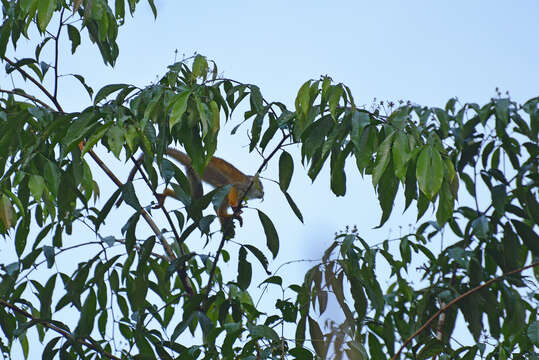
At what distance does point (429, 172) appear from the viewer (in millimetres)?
1850

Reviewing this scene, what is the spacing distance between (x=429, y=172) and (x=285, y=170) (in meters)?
0.55

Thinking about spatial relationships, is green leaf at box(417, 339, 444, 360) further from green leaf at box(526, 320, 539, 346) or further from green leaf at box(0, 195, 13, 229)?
green leaf at box(0, 195, 13, 229)

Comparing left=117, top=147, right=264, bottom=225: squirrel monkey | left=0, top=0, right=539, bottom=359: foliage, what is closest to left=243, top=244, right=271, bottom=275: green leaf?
left=0, top=0, right=539, bottom=359: foliage

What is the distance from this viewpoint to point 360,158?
198 centimetres

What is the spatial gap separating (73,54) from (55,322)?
46.4 inches

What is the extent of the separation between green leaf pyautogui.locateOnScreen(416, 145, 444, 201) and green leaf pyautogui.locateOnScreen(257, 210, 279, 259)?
583 mm

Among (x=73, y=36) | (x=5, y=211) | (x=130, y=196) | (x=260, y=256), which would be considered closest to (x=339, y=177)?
(x=260, y=256)

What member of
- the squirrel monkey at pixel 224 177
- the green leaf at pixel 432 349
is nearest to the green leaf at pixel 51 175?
the green leaf at pixel 432 349

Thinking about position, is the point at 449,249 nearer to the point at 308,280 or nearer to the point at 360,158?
the point at 308,280

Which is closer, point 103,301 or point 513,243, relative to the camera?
point 103,301

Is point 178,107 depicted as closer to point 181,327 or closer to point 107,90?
point 107,90

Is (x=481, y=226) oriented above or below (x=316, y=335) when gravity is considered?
above

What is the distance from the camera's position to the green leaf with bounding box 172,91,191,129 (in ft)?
6.36

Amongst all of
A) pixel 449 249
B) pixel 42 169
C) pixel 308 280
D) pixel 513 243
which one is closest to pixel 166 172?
pixel 42 169
